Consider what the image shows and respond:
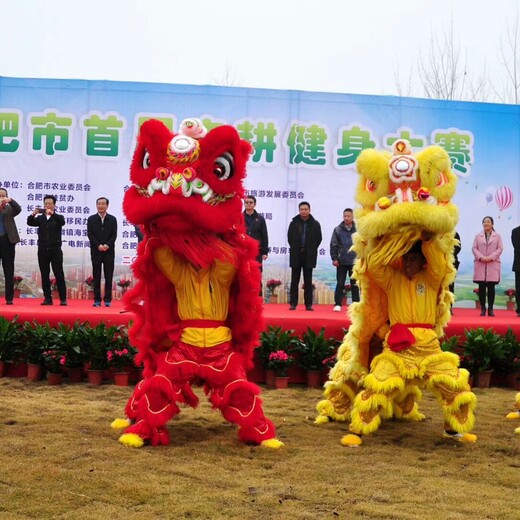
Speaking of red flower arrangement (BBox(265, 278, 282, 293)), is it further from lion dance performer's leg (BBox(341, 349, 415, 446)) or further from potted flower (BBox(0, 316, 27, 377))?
lion dance performer's leg (BBox(341, 349, 415, 446))

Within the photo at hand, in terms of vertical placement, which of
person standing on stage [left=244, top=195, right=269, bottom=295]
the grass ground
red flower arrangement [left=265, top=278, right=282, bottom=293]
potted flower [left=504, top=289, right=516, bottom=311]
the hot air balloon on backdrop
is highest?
the hot air balloon on backdrop

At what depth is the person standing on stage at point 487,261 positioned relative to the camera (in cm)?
1066

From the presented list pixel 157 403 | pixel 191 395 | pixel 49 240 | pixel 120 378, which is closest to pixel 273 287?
pixel 49 240

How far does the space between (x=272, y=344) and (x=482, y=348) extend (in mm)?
2002

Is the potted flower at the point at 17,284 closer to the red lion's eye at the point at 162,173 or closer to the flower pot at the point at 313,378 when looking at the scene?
the flower pot at the point at 313,378

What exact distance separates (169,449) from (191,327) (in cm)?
77

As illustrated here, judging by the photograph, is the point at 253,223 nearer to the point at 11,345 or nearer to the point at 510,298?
the point at 11,345

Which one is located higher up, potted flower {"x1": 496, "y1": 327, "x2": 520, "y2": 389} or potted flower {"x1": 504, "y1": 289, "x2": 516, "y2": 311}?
potted flower {"x1": 504, "y1": 289, "x2": 516, "y2": 311}

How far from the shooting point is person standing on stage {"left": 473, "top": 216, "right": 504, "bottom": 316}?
35.0 ft

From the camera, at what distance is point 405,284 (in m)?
5.30

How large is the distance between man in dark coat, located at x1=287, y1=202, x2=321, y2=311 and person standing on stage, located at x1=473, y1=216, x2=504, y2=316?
230 centimetres

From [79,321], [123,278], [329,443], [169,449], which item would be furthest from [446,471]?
[123,278]

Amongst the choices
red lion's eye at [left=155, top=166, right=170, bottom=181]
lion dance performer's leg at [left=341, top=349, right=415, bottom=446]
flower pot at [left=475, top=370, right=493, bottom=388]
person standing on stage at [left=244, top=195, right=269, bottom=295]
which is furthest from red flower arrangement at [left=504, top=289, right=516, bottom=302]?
red lion's eye at [left=155, top=166, right=170, bottom=181]

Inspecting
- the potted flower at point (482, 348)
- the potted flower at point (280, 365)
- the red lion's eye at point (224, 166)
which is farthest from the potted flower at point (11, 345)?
the potted flower at point (482, 348)
